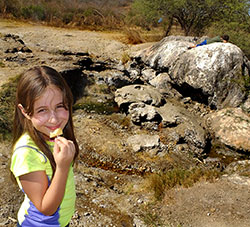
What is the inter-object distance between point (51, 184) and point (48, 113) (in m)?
0.38

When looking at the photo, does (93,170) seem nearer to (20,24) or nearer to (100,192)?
(100,192)

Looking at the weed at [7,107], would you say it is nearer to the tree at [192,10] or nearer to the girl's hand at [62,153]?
the girl's hand at [62,153]

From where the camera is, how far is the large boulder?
26.5ft

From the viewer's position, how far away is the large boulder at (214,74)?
808cm

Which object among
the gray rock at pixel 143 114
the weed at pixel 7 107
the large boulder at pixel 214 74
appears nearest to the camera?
the weed at pixel 7 107

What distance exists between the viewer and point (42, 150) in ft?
4.58

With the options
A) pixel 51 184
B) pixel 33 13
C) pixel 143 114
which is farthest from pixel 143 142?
pixel 33 13

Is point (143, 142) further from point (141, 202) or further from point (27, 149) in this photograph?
point (27, 149)

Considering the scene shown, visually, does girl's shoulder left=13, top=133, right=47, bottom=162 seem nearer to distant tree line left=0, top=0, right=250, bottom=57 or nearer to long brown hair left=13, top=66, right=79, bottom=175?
long brown hair left=13, top=66, right=79, bottom=175

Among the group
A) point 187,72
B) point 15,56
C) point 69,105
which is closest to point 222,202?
point 69,105

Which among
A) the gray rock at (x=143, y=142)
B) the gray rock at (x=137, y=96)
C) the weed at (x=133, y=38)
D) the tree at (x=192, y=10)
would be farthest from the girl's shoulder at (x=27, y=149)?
the weed at (x=133, y=38)

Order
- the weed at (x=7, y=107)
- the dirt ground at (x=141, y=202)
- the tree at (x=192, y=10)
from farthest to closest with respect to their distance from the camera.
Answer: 1. the tree at (x=192, y=10)
2. the weed at (x=7, y=107)
3. the dirt ground at (x=141, y=202)

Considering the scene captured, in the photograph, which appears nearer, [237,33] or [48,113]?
[48,113]

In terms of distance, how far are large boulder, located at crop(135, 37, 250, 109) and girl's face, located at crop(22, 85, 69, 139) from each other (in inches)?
294
